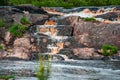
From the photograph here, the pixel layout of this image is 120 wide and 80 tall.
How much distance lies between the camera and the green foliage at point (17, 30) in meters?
35.2

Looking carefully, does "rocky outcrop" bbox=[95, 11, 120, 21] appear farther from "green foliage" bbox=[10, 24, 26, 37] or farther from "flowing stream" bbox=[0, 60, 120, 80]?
"flowing stream" bbox=[0, 60, 120, 80]

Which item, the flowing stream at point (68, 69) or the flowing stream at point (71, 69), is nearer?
the flowing stream at point (71, 69)

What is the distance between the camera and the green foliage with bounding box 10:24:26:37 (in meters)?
35.2

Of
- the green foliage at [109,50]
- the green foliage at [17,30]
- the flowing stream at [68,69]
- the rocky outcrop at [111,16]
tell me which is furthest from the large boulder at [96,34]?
the green foliage at [17,30]

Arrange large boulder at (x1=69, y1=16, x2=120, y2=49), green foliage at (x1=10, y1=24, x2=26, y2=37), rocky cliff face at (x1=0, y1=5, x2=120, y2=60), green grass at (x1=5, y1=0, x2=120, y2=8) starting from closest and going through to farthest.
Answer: rocky cliff face at (x1=0, y1=5, x2=120, y2=60) < large boulder at (x1=69, y1=16, x2=120, y2=49) < green foliage at (x1=10, y1=24, x2=26, y2=37) < green grass at (x1=5, y1=0, x2=120, y2=8)

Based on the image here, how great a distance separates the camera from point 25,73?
24203mm

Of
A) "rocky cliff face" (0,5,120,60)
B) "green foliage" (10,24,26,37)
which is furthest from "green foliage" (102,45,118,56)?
"green foliage" (10,24,26,37)

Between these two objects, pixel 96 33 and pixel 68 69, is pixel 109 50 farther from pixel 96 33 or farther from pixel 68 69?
pixel 68 69

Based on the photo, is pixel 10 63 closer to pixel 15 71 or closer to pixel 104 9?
pixel 15 71

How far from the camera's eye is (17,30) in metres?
35.5

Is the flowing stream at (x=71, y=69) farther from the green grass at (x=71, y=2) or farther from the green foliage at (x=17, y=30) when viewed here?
the green grass at (x=71, y=2)

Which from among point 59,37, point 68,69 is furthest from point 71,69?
point 59,37

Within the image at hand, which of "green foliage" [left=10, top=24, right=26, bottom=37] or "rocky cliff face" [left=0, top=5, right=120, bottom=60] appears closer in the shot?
"rocky cliff face" [left=0, top=5, right=120, bottom=60]

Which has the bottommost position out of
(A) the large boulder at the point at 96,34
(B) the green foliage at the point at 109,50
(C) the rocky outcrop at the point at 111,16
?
(B) the green foliage at the point at 109,50
